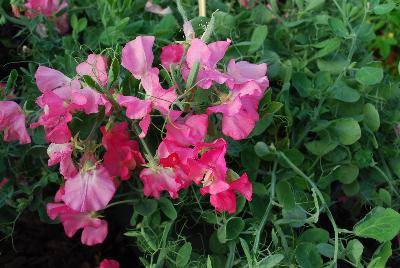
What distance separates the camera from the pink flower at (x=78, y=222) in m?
0.83

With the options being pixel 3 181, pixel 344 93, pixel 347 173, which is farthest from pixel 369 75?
pixel 3 181

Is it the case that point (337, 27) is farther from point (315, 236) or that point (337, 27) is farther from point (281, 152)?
point (315, 236)

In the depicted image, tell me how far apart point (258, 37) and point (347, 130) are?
0.22 m

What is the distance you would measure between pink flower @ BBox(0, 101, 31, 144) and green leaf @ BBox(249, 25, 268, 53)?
1.29ft

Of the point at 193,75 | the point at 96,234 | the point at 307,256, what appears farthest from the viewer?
the point at 96,234

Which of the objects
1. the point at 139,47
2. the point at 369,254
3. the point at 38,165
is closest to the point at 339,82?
the point at 369,254

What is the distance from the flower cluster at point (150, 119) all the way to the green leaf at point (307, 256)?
109mm

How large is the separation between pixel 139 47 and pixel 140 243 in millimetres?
314

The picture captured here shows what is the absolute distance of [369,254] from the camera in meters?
0.94

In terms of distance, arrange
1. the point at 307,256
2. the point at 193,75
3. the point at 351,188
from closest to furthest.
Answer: the point at 193,75
the point at 307,256
the point at 351,188

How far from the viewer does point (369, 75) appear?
899mm

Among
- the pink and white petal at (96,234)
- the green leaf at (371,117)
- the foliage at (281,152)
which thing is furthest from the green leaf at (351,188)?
the pink and white petal at (96,234)

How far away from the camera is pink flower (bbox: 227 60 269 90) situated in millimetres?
737

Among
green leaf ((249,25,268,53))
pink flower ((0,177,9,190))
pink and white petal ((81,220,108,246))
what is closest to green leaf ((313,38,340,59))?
green leaf ((249,25,268,53))
